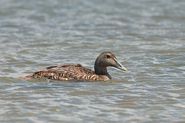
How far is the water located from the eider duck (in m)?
0.22

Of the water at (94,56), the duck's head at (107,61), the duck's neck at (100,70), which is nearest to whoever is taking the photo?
the water at (94,56)

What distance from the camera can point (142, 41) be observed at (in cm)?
2105

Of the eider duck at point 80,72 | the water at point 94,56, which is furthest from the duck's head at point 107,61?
the water at point 94,56

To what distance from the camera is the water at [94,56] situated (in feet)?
41.2

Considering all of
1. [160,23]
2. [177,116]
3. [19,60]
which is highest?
[160,23]

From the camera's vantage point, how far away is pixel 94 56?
60.6ft

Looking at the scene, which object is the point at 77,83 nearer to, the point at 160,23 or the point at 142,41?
the point at 142,41

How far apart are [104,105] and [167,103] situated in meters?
1.06

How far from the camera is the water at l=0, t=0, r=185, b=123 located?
12.6m

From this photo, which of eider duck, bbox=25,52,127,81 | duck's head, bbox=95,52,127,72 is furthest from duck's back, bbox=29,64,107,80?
duck's head, bbox=95,52,127,72

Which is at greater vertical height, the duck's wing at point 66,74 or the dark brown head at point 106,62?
the dark brown head at point 106,62

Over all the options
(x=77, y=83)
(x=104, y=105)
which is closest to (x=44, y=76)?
(x=77, y=83)

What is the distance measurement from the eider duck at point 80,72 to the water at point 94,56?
0.22m

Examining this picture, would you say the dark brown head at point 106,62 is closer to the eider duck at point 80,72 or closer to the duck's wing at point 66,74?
the eider duck at point 80,72
